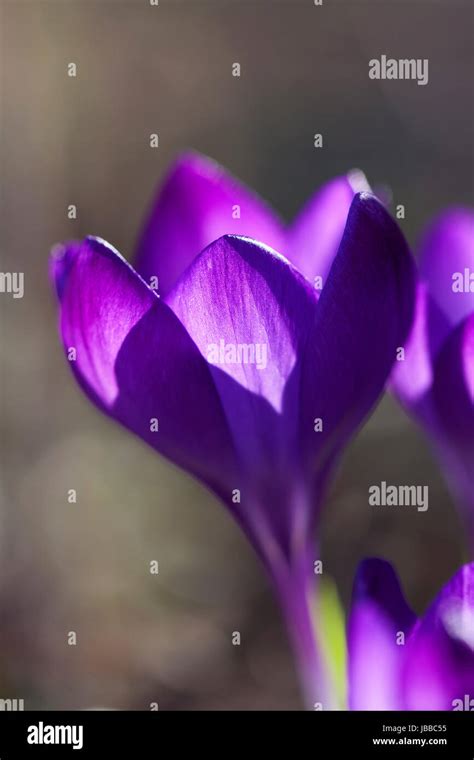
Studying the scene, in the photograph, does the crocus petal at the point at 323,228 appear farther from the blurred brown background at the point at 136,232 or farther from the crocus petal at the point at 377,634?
the blurred brown background at the point at 136,232

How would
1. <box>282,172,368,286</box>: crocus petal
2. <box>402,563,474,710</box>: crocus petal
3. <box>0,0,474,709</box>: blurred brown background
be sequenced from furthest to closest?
<box>0,0,474,709</box>: blurred brown background < <box>282,172,368,286</box>: crocus petal < <box>402,563,474,710</box>: crocus petal

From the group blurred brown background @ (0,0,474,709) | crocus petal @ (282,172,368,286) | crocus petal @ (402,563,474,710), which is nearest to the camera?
crocus petal @ (402,563,474,710)

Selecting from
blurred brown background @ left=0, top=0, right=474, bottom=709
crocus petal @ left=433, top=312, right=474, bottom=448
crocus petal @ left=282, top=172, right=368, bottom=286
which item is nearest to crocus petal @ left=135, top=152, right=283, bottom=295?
crocus petal @ left=282, top=172, right=368, bottom=286

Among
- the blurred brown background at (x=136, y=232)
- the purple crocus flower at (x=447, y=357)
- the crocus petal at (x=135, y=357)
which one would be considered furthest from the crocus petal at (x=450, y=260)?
the blurred brown background at (x=136, y=232)

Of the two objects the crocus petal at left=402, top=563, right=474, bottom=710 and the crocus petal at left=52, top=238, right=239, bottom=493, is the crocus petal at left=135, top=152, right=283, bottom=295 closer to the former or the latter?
the crocus petal at left=52, top=238, right=239, bottom=493

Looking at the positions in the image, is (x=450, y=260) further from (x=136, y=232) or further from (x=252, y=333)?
(x=136, y=232)
